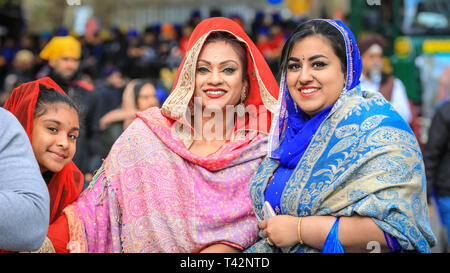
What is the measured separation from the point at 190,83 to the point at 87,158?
1100 millimetres

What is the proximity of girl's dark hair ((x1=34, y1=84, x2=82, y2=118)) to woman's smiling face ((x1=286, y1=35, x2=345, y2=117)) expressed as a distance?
969 millimetres

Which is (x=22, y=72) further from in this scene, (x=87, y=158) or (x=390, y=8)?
(x=87, y=158)

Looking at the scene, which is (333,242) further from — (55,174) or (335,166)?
(55,174)

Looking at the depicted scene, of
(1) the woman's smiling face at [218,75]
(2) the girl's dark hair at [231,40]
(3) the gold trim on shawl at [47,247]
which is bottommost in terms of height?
(3) the gold trim on shawl at [47,247]

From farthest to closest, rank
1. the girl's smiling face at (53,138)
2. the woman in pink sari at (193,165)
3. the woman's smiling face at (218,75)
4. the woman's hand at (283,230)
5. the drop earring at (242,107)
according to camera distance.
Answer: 1. the drop earring at (242,107)
2. the woman's smiling face at (218,75)
3. the woman in pink sari at (193,165)
4. the girl's smiling face at (53,138)
5. the woman's hand at (283,230)

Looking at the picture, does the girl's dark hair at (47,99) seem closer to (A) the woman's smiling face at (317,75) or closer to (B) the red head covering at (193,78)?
(B) the red head covering at (193,78)

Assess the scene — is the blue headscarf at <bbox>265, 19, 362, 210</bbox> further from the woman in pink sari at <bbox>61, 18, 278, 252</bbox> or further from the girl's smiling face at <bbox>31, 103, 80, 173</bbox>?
the girl's smiling face at <bbox>31, 103, 80, 173</bbox>

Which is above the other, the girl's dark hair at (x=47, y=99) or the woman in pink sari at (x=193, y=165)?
the girl's dark hair at (x=47, y=99)

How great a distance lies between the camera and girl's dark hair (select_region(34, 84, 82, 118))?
6.89ft

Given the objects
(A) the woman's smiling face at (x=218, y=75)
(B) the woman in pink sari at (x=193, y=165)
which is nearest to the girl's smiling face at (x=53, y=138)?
(B) the woman in pink sari at (x=193, y=165)

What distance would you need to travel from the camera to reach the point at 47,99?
213 centimetres

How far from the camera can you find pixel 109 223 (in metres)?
2.29

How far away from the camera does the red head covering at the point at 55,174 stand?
6.79 feet

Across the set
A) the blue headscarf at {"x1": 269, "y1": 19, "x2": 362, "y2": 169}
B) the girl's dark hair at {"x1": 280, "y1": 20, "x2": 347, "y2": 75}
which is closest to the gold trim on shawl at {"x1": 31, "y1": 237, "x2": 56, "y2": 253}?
the blue headscarf at {"x1": 269, "y1": 19, "x2": 362, "y2": 169}
